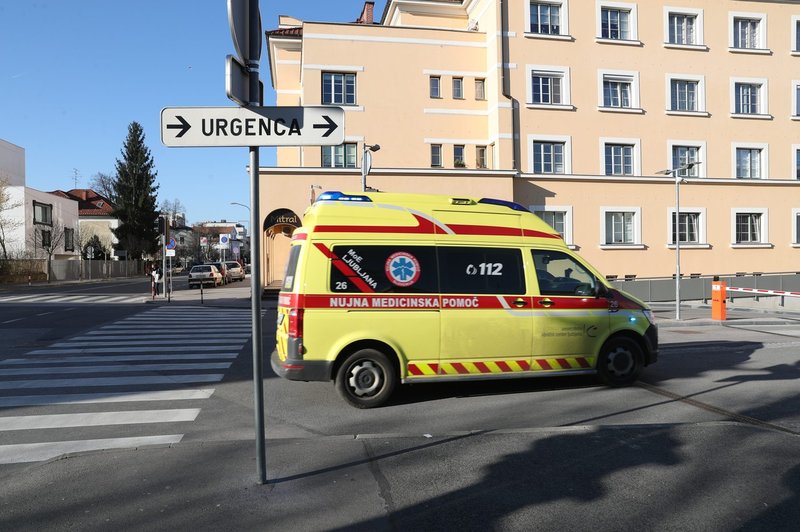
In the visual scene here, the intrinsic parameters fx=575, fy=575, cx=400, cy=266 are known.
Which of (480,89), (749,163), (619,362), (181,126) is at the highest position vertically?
(480,89)

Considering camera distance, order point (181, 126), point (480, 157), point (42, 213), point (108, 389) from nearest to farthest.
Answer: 1. point (181, 126)
2. point (108, 389)
3. point (480, 157)
4. point (42, 213)

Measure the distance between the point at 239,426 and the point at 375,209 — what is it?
2.94 meters

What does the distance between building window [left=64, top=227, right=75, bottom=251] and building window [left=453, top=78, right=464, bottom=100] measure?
169 feet

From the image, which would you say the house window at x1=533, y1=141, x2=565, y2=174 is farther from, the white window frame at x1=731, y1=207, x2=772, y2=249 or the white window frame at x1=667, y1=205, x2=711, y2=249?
the white window frame at x1=731, y1=207, x2=772, y2=249

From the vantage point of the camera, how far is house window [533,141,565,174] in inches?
1102

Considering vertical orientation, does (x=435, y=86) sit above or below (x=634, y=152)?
above

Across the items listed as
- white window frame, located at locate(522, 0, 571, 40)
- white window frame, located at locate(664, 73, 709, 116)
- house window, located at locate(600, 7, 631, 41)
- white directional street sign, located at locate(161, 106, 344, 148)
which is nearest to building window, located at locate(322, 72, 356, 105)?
white window frame, located at locate(522, 0, 571, 40)

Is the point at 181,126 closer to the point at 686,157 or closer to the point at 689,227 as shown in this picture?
the point at 686,157

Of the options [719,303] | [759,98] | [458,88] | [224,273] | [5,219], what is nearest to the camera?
[719,303]

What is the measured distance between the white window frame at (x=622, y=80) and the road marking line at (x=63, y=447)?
2719 cm

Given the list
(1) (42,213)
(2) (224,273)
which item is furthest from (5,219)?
(2) (224,273)

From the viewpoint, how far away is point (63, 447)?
18.1 feet

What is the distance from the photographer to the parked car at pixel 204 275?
Result: 41.0 m

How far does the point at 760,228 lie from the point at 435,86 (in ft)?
61.6
